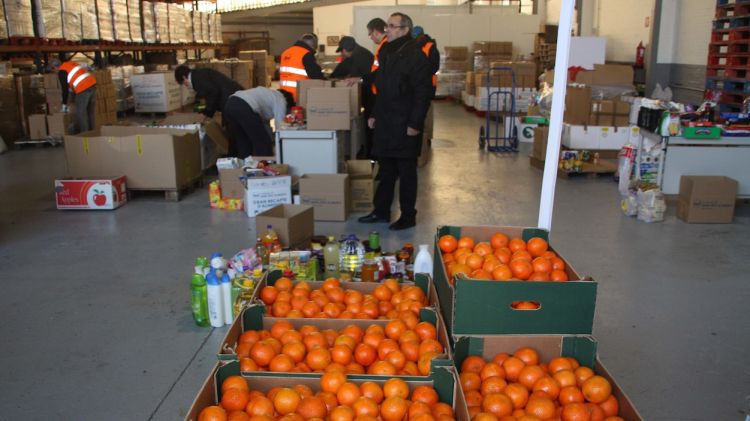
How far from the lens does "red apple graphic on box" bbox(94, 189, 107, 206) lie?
5.75 m

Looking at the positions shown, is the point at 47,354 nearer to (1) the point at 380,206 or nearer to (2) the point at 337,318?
(2) the point at 337,318

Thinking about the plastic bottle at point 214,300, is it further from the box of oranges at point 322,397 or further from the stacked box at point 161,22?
the stacked box at point 161,22

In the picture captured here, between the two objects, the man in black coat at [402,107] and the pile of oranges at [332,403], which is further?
the man in black coat at [402,107]

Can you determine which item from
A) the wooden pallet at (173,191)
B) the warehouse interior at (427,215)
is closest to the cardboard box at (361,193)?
the warehouse interior at (427,215)

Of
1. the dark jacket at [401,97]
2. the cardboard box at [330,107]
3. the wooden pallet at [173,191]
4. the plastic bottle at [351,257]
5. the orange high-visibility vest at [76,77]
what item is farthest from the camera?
the orange high-visibility vest at [76,77]

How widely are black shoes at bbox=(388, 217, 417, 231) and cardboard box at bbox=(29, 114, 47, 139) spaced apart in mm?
6514

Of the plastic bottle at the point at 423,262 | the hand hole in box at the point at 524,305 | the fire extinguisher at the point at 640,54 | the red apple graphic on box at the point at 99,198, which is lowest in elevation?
the red apple graphic on box at the point at 99,198

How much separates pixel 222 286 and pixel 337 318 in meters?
1.13

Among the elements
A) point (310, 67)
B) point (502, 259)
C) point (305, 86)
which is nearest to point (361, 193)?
point (305, 86)

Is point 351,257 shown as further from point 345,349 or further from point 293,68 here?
point 293,68

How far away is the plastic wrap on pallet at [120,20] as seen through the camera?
36.6 feet

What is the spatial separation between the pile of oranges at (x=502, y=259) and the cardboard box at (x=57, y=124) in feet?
27.2

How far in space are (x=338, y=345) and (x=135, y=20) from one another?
11688 millimetres

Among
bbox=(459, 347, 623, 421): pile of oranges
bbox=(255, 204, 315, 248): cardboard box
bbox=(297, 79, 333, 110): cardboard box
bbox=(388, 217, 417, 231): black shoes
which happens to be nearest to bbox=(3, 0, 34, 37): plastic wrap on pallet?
bbox=(297, 79, 333, 110): cardboard box
